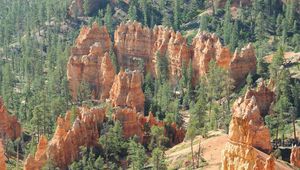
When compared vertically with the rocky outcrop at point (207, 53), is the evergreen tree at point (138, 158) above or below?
below

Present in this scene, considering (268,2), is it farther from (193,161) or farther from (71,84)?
(193,161)

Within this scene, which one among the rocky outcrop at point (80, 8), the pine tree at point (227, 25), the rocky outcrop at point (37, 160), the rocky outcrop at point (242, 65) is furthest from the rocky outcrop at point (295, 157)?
the rocky outcrop at point (80, 8)

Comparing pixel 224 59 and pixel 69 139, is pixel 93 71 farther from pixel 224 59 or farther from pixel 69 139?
pixel 69 139

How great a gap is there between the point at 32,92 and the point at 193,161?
5030 centimetres

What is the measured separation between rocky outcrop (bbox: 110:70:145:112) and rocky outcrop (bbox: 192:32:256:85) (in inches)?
569

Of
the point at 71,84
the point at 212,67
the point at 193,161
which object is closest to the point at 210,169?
the point at 193,161

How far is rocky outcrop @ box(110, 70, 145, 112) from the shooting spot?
9550cm

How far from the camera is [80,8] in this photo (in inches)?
6265

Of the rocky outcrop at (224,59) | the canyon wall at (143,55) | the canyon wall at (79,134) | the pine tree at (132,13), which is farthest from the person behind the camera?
the pine tree at (132,13)

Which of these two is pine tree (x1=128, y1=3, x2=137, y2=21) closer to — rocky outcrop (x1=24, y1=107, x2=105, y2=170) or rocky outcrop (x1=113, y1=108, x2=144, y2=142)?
rocky outcrop (x1=113, y1=108, x2=144, y2=142)

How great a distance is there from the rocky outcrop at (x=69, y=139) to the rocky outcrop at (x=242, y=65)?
86.5 feet

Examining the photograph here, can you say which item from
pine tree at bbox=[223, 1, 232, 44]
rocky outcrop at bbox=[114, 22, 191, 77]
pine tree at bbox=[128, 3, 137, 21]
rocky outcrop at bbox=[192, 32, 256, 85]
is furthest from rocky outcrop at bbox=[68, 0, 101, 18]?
rocky outcrop at bbox=[192, 32, 256, 85]

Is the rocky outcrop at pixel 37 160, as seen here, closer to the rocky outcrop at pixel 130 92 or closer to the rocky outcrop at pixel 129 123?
the rocky outcrop at pixel 129 123

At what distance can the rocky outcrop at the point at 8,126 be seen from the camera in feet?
295
